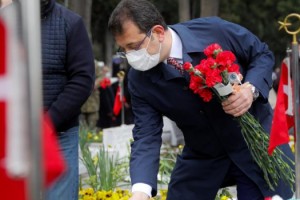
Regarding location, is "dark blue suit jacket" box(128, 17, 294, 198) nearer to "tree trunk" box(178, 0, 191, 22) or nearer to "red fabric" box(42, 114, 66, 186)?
"red fabric" box(42, 114, 66, 186)

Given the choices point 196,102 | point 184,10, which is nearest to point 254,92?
point 196,102

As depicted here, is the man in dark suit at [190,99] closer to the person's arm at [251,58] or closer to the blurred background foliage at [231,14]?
the person's arm at [251,58]

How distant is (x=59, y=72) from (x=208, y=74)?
861mm

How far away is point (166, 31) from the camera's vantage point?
301cm

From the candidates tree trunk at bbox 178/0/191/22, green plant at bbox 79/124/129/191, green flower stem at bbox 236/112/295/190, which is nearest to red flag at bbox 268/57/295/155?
green flower stem at bbox 236/112/295/190

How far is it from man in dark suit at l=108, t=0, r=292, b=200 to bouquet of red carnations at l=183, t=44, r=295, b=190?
5cm

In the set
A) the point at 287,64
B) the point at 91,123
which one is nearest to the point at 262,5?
the point at 91,123

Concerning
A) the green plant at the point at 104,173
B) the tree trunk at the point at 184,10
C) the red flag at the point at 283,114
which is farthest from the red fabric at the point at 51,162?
the tree trunk at the point at 184,10

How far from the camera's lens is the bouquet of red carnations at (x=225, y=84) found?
2.84 meters

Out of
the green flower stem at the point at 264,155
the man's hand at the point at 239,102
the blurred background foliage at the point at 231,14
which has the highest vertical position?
the man's hand at the point at 239,102

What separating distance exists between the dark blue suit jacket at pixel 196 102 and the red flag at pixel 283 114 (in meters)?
0.09

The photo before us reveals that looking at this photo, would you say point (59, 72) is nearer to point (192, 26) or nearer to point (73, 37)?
point (73, 37)

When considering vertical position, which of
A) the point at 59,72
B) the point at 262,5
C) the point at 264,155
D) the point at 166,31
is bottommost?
the point at 262,5

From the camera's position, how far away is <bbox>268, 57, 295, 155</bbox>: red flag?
2969 mm
